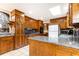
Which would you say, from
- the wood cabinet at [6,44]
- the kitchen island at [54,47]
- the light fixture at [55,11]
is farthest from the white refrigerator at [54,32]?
the wood cabinet at [6,44]

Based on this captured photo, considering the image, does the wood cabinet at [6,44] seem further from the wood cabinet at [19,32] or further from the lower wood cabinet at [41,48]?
the lower wood cabinet at [41,48]

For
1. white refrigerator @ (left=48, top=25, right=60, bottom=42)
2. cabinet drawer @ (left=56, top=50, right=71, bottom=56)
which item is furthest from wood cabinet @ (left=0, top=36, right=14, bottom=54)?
cabinet drawer @ (left=56, top=50, right=71, bottom=56)

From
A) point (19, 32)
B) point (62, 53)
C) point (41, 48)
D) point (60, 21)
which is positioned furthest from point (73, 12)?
point (19, 32)

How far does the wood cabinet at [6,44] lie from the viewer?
347 cm

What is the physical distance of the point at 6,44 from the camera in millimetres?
3705

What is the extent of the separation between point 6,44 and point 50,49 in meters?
2.17

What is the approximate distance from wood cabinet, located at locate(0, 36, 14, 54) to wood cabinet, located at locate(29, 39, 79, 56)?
1.27m

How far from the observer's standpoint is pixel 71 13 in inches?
74.9

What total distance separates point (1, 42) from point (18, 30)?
1.10 metres

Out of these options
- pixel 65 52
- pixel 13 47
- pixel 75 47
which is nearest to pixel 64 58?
pixel 65 52

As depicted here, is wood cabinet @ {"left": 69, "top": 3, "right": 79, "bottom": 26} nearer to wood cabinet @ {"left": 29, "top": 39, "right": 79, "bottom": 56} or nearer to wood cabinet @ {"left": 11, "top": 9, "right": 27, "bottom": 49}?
wood cabinet @ {"left": 29, "top": 39, "right": 79, "bottom": 56}

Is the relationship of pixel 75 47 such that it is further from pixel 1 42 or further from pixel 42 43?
pixel 1 42

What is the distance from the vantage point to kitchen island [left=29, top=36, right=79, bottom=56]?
5.34 ft

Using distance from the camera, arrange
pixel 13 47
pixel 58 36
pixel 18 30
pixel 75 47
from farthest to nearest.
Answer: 1. pixel 18 30
2. pixel 13 47
3. pixel 58 36
4. pixel 75 47
